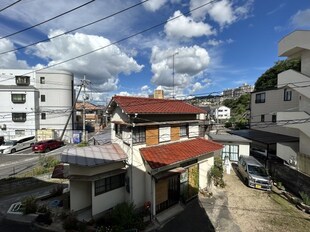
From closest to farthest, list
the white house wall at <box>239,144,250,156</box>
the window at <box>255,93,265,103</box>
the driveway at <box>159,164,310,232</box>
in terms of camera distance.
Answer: the driveway at <box>159,164,310,232</box>, the white house wall at <box>239,144,250,156</box>, the window at <box>255,93,265,103</box>

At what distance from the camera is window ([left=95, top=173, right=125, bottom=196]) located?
34.1 ft

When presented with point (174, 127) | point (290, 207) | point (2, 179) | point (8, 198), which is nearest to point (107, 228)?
point (174, 127)

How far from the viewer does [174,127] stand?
1405cm

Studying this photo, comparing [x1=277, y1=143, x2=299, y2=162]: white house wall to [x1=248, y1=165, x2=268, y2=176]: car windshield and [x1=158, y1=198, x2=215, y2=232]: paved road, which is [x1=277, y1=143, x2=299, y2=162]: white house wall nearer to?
[x1=248, y1=165, x2=268, y2=176]: car windshield

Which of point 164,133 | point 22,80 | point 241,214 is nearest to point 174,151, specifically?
point 164,133

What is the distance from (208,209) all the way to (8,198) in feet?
44.3

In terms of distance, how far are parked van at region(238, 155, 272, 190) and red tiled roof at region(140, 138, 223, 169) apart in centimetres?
341

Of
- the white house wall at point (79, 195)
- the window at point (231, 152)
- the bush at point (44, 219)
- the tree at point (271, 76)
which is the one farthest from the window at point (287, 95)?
the bush at point (44, 219)

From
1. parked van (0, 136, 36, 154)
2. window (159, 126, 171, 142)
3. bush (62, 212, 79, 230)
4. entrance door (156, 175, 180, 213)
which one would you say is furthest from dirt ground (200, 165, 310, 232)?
parked van (0, 136, 36, 154)

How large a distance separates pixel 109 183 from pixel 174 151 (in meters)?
4.54

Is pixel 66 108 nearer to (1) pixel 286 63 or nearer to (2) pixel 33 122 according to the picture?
(2) pixel 33 122

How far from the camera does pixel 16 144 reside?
28.7 m

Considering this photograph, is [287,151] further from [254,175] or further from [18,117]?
[18,117]

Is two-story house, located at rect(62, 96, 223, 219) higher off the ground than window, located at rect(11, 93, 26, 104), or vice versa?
window, located at rect(11, 93, 26, 104)
